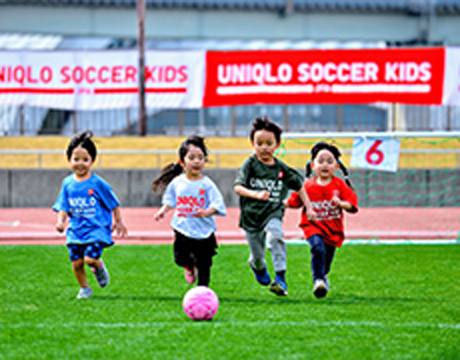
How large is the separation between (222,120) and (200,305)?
24307 millimetres

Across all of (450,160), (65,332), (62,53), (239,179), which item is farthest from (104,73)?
(65,332)

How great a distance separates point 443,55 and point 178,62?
6807 mm

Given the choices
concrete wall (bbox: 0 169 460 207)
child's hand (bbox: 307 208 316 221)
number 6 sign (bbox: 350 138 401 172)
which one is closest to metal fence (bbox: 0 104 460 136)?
concrete wall (bbox: 0 169 460 207)

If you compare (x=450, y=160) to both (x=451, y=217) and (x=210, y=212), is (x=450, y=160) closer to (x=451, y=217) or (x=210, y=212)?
(x=451, y=217)

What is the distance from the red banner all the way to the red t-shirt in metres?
13.7

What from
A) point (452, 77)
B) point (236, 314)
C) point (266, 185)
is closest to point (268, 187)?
point (266, 185)

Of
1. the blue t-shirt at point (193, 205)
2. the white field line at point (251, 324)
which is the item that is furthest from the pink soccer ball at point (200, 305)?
the blue t-shirt at point (193, 205)

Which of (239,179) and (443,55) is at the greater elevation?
(443,55)

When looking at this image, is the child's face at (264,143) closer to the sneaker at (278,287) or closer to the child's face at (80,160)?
the sneaker at (278,287)

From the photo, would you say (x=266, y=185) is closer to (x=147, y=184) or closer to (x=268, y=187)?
(x=268, y=187)

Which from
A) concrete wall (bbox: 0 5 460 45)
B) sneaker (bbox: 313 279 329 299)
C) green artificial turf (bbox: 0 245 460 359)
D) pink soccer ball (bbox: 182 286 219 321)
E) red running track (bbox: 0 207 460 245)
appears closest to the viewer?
green artificial turf (bbox: 0 245 460 359)

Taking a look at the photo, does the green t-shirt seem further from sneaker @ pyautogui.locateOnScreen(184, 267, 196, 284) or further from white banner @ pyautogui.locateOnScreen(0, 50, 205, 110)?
white banner @ pyautogui.locateOnScreen(0, 50, 205, 110)

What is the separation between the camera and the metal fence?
2744 cm

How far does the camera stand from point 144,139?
2573cm
